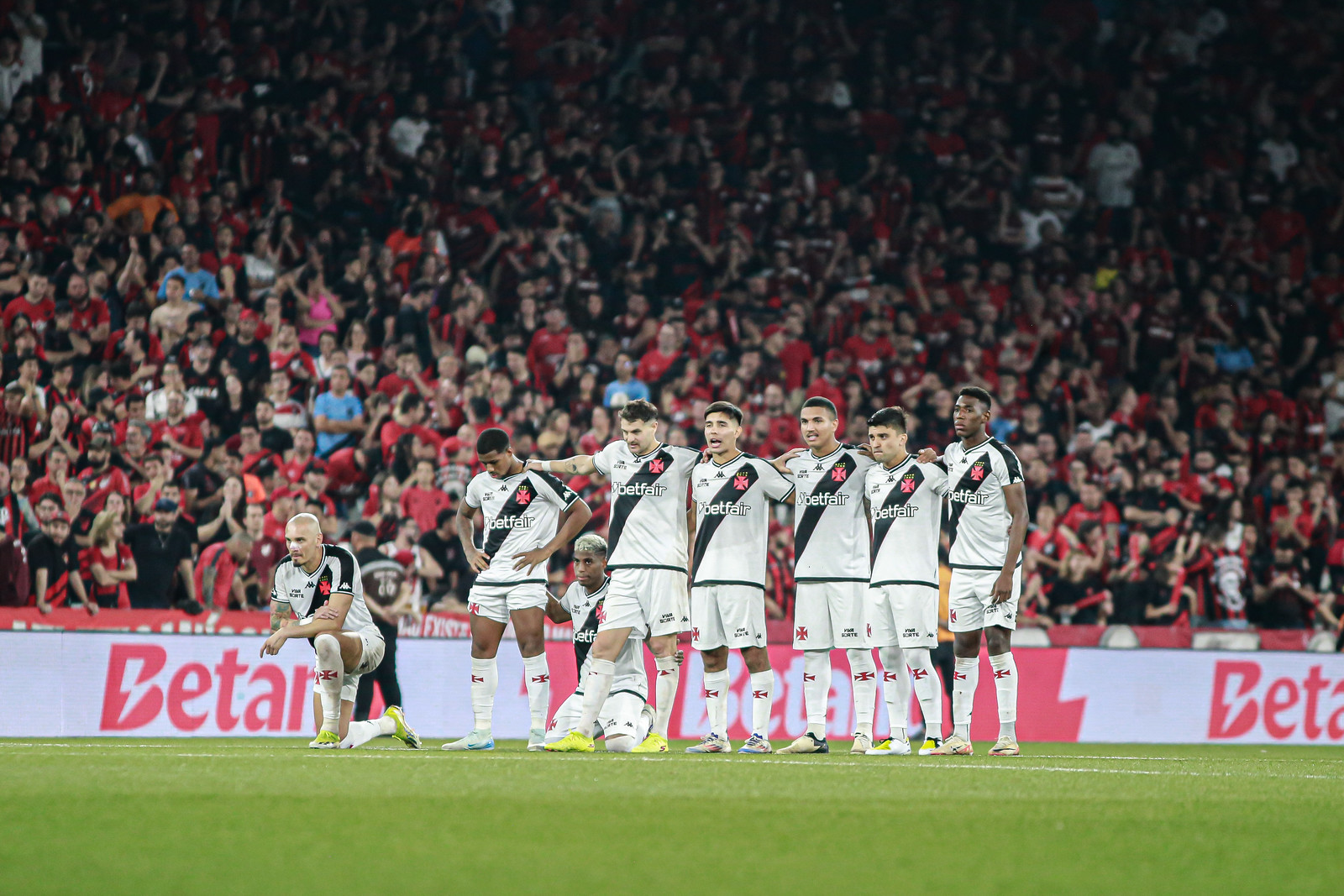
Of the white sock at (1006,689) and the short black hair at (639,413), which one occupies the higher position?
the short black hair at (639,413)

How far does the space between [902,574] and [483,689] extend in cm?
309

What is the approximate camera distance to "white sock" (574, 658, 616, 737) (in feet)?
33.4

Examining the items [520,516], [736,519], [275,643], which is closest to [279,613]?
[275,643]

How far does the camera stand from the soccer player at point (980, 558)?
1046 centimetres

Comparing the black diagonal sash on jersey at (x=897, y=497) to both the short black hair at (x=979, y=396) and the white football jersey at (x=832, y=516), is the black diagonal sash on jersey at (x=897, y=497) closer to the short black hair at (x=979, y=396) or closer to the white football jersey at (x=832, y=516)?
the white football jersey at (x=832, y=516)

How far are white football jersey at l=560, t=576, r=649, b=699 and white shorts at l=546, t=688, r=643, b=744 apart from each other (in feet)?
0.35

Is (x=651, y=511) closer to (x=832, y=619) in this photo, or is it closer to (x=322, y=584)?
(x=832, y=619)

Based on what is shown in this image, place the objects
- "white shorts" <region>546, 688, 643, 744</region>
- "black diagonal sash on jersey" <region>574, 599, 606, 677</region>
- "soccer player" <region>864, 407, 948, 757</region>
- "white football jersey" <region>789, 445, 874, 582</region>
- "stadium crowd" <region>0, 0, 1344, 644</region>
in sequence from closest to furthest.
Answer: "white shorts" <region>546, 688, 643, 744</region> < "soccer player" <region>864, 407, 948, 757</region> < "white football jersey" <region>789, 445, 874, 582</region> < "black diagonal sash on jersey" <region>574, 599, 606, 677</region> < "stadium crowd" <region>0, 0, 1344, 644</region>

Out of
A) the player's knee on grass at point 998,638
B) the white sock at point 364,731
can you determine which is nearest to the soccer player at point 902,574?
the player's knee on grass at point 998,638

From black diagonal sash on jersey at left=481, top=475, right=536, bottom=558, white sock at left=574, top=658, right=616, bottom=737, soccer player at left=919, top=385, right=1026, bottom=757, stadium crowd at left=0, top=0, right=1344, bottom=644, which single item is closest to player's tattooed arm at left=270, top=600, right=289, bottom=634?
black diagonal sash on jersey at left=481, top=475, right=536, bottom=558

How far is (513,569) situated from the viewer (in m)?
11.1

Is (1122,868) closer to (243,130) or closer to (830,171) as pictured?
(243,130)

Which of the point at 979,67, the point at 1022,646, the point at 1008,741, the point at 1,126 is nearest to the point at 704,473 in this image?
the point at 1008,741

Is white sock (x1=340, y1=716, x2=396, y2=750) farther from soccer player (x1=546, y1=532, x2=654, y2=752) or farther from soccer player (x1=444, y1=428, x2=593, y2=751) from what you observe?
soccer player (x1=546, y1=532, x2=654, y2=752)
